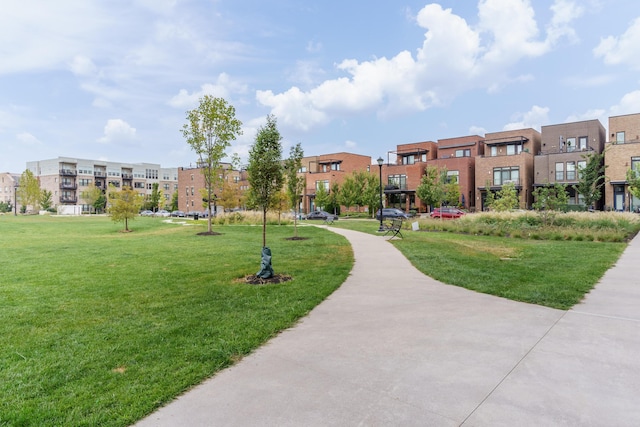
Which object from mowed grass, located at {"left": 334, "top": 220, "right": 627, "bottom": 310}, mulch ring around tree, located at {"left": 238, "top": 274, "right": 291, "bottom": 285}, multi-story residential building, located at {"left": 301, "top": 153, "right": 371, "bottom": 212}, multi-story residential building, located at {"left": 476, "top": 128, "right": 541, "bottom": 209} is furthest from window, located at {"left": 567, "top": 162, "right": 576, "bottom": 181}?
mulch ring around tree, located at {"left": 238, "top": 274, "right": 291, "bottom": 285}

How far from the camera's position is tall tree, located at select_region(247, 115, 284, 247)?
9375mm

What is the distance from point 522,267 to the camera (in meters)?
10.2

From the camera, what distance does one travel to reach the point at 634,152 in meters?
40.3

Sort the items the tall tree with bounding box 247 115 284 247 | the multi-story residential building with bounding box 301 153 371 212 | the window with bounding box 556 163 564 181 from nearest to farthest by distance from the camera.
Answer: the tall tree with bounding box 247 115 284 247
the window with bounding box 556 163 564 181
the multi-story residential building with bounding box 301 153 371 212

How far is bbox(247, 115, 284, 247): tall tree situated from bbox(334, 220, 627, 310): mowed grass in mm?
4563

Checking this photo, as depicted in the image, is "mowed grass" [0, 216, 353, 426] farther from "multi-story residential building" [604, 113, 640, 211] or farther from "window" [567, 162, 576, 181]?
"window" [567, 162, 576, 181]

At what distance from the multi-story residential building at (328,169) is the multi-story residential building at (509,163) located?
67.9ft

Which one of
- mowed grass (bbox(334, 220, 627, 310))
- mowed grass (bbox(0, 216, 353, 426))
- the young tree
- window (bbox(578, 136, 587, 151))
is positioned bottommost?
mowed grass (bbox(334, 220, 627, 310))

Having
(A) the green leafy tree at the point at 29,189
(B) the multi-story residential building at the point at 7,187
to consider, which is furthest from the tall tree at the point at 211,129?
(B) the multi-story residential building at the point at 7,187

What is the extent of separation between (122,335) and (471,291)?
248 inches

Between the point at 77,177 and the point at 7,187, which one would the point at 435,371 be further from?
the point at 7,187

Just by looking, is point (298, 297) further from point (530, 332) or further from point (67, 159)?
point (67, 159)

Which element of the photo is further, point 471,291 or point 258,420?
point 471,291

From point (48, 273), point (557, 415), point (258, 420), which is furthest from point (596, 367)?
point (48, 273)
